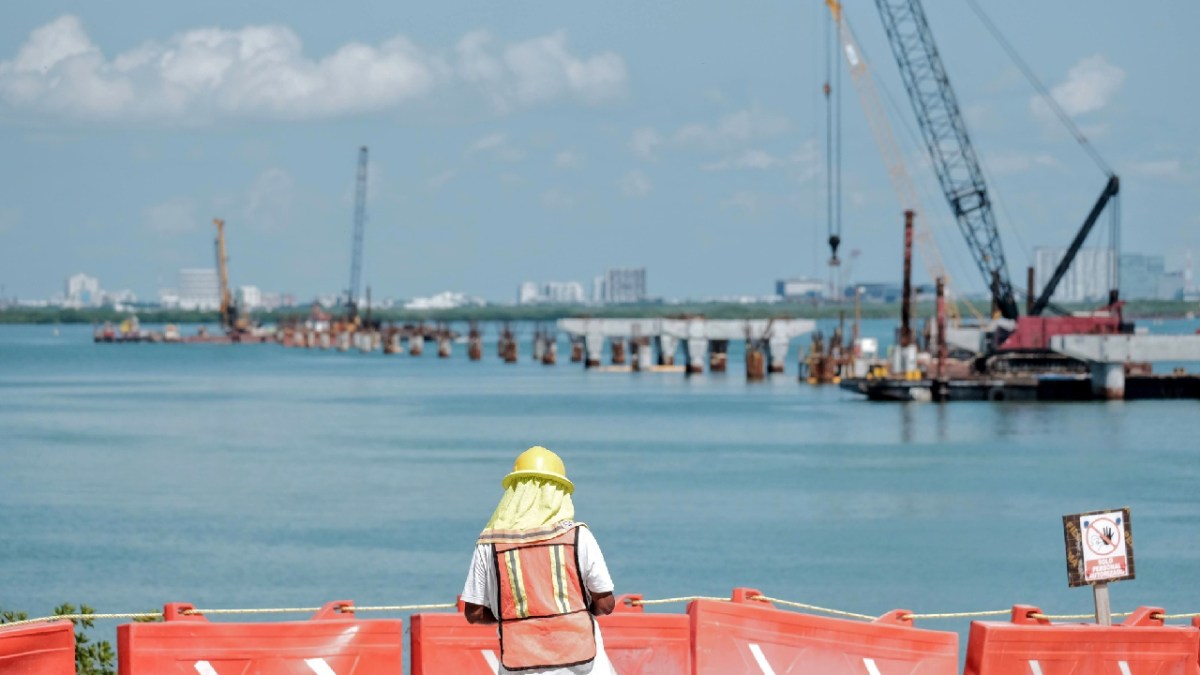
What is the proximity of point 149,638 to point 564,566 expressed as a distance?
4377mm

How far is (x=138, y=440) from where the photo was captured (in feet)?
257

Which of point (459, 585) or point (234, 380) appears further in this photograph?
point (234, 380)

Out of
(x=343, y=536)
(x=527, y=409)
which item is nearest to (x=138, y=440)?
(x=527, y=409)

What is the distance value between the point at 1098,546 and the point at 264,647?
5622mm

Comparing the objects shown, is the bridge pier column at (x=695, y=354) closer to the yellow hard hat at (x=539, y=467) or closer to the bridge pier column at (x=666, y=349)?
the bridge pier column at (x=666, y=349)

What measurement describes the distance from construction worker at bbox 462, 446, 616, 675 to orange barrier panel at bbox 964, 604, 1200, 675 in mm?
4649

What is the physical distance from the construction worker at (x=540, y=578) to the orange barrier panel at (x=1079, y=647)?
15.3ft

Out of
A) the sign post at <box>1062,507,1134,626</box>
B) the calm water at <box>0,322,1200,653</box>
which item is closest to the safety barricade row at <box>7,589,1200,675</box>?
the sign post at <box>1062,507,1134,626</box>

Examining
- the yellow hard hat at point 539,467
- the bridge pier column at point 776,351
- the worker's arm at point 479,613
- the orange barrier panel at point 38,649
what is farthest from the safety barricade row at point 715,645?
the bridge pier column at point 776,351

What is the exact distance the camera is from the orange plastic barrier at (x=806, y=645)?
12453mm

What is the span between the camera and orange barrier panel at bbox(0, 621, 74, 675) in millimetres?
11000

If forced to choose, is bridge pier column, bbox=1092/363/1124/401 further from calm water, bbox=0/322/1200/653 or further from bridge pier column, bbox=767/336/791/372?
bridge pier column, bbox=767/336/791/372

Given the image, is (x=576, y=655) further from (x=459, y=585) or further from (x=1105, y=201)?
(x=1105, y=201)

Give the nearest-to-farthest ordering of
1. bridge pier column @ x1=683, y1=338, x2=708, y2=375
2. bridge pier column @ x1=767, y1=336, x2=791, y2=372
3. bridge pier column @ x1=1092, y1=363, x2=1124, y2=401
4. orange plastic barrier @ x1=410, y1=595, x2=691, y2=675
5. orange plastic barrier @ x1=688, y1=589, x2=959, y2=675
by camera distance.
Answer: orange plastic barrier @ x1=410, y1=595, x2=691, y2=675 < orange plastic barrier @ x1=688, y1=589, x2=959, y2=675 < bridge pier column @ x1=1092, y1=363, x2=1124, y2=401 < bridge pier column @ x1=767, y1=336, x2=791, y2=372 < bridge pier column @ x1=683, y1=338, x2=708, y2=375
